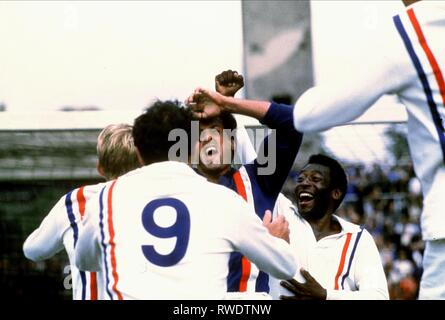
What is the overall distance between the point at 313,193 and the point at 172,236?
1715 mm

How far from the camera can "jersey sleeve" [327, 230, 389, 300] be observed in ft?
13.0

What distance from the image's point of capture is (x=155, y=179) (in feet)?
9.89

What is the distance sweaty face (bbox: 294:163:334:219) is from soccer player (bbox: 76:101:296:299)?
1454 mm

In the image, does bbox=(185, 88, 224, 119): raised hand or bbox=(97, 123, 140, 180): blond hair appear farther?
bbox=(97, 123, 140, 180): blond hair

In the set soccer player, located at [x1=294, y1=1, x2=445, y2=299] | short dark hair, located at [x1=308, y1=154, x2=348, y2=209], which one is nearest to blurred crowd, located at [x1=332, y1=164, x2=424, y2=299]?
short dark hair, located at [x1=308, y1=154, x2=348, y2=209]

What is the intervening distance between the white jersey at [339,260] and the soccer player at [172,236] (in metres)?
1.03

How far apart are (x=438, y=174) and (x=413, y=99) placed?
0.23 meters

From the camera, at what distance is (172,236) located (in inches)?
116

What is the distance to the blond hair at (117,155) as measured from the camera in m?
3.76

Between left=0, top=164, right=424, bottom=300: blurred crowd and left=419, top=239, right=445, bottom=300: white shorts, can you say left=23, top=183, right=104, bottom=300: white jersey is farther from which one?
left=0, top=164, right=424, bottom=300: blurred crowd

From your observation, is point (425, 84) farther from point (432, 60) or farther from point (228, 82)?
point (228, 82)

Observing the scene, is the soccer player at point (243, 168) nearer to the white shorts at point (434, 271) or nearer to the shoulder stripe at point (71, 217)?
the shoulder stripe at point (71, 217)

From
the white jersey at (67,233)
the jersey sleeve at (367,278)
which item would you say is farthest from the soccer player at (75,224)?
the jersey sleeve at (367,278)
